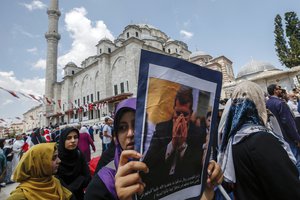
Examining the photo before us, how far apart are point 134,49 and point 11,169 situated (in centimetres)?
2025

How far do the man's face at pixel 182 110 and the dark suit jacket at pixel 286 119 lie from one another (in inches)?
129

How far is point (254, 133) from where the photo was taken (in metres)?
1.31

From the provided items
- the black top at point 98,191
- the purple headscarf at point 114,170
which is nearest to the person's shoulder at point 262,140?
the purple headscarf at point 114,170

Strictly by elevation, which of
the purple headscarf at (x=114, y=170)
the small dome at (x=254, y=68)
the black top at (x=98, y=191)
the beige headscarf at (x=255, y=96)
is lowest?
the black top at (x=98, y=191)

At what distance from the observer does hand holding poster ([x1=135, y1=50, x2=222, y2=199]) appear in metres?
0.68

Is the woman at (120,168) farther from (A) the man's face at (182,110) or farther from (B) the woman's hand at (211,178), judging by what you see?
(A) the man's face at (182,110)

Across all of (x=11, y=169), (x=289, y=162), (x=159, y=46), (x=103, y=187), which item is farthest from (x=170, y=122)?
(x=159, y=46)

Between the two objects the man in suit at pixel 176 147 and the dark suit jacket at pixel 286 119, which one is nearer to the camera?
the man in suit at pixel 176 147

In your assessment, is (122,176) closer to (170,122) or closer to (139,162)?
(139,162)

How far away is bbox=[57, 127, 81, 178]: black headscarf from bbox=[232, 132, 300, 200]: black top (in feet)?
6.85

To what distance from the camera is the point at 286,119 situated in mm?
3256

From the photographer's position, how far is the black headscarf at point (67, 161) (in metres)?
2.58

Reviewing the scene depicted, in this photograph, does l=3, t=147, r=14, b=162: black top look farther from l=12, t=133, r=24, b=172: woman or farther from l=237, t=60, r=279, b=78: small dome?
l=237, t=60, r=279, b=78: small dome

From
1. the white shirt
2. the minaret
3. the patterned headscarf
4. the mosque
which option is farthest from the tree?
the minaret
